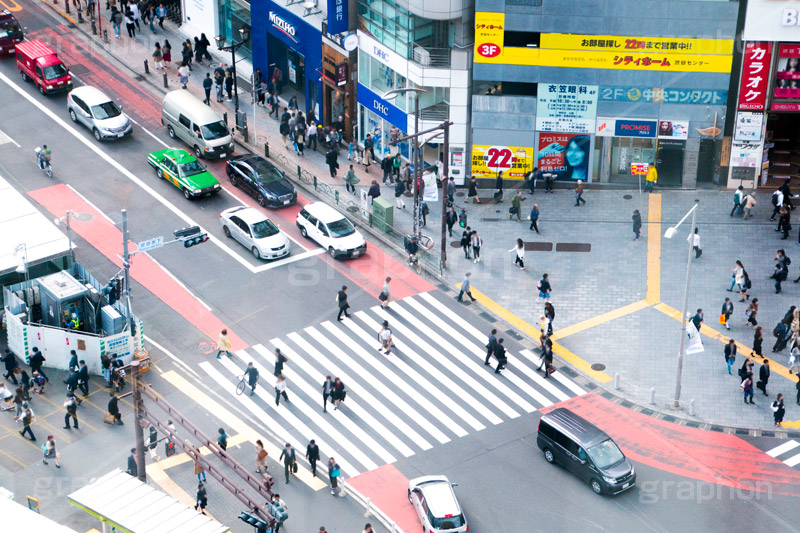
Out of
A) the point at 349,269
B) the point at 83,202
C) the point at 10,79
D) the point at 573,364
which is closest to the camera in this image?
the point at 573,364

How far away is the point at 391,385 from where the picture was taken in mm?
50562

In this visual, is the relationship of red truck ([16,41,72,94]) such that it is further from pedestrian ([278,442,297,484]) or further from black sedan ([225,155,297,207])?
pedestrian ([278,442,297,484])

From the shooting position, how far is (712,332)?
53.3 meters

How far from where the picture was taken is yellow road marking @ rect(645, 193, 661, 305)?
55719 mm

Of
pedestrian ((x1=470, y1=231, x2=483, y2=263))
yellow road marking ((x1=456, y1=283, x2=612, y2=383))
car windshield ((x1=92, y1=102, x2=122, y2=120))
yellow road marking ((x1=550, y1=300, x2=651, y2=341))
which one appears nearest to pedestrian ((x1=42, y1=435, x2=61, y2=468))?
yellow road marking ((x1=456, y1=283, x2=612, y2=383))

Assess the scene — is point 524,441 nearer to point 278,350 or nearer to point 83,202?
point 278,350

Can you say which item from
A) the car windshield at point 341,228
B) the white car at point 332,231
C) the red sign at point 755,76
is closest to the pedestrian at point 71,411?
the white car at point 332,231

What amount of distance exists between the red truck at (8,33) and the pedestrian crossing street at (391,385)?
1189 inches

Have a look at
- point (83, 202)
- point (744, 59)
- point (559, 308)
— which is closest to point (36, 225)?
point (83, 202)

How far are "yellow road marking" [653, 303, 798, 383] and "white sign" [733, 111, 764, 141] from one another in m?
10.7

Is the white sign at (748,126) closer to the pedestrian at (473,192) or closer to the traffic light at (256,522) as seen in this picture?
the pedestrian at (473,192)

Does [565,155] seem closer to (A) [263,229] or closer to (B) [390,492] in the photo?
(A) [263,229]

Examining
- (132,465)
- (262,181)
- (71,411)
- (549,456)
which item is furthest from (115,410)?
(262,181)

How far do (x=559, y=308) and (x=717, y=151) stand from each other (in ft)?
43.0
